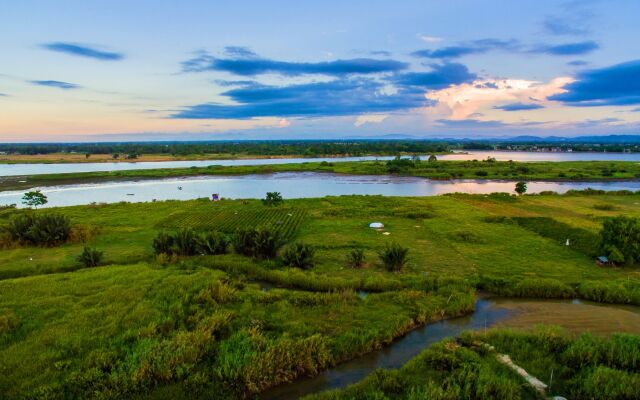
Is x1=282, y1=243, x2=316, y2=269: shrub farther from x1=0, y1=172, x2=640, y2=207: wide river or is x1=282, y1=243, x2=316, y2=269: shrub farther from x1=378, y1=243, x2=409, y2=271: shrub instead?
x1=0, y1=172, x2=640, y2=207: wide river

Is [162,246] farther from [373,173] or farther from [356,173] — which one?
[373,173]

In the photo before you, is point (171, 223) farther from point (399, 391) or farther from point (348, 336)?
point (399, 391)

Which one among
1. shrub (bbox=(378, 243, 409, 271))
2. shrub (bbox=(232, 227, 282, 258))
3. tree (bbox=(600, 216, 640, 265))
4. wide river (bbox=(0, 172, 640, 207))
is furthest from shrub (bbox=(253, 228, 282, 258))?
wide river (bbox=(0, 172, 640, 207))

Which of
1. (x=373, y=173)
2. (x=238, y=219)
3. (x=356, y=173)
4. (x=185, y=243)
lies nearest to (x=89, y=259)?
(x=185, y=243)

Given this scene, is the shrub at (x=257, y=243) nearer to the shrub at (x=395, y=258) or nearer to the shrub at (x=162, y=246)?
the shrub at (x=162, y=246)

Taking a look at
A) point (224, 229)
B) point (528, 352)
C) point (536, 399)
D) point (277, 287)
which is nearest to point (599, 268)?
point (528, 352)

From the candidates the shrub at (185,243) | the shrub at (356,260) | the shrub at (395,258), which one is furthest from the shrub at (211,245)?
the shrub at (395,258)
